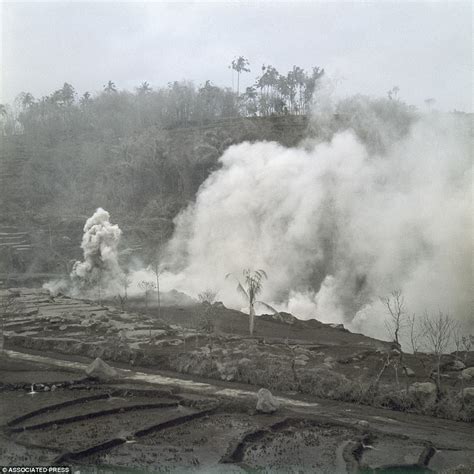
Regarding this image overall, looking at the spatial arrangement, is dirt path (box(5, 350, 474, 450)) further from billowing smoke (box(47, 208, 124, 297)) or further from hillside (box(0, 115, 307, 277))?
hillside (box(0, 115, 307, 277))

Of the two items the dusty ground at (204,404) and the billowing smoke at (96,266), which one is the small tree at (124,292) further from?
the dusty ground at (204,404)

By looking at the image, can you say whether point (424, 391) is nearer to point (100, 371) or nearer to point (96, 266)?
point (100, 371)

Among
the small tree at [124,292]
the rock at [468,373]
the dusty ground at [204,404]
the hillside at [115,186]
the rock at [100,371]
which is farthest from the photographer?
the hillside at [115,186]

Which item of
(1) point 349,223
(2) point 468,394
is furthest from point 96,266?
(2) point 468,394

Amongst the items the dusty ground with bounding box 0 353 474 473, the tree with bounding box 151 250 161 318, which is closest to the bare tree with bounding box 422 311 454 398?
the dusty ground with bounding box 0 353 474 473

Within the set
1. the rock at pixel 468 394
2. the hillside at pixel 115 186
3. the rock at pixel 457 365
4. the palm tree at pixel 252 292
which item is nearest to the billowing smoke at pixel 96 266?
the hillside at pixel 115 186

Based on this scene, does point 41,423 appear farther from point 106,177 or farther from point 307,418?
point 106,177
